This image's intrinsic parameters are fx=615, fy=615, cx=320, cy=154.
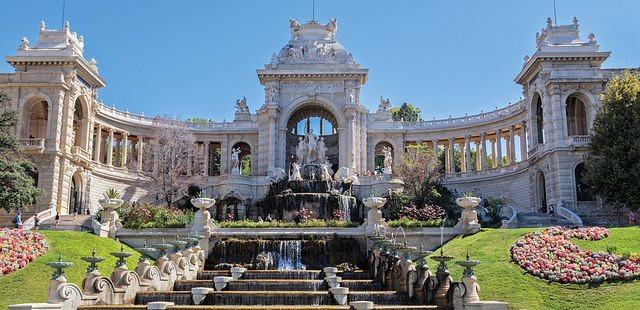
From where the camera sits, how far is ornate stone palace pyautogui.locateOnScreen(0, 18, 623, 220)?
47.7m

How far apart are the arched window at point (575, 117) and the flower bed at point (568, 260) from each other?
87.1ft

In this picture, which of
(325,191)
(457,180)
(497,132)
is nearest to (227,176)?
(325,191)

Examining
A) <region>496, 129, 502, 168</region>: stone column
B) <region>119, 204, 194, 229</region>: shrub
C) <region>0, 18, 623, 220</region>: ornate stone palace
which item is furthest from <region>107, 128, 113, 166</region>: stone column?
<region>496, 129, 502, 168</region>: stone column

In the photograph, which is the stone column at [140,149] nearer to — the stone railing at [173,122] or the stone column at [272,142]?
the stone railing at [173,122]

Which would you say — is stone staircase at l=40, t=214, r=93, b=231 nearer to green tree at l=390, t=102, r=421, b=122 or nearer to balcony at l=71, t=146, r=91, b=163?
balcony at l=71, t=146, r=91, b=163

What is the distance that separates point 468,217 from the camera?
3222 centimetres

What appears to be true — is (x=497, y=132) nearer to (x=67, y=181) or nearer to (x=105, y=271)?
(x=67, y=181)

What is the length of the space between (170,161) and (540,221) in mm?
33841

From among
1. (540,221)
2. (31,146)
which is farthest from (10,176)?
(540,221)

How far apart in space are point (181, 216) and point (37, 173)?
1623 cm

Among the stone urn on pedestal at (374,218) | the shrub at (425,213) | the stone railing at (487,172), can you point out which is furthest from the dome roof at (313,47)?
the stone urn on pedestal at (374,218)

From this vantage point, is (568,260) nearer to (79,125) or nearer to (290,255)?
(290,255)

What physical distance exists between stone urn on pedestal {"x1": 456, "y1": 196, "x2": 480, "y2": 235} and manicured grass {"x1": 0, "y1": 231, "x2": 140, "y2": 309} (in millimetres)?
16533

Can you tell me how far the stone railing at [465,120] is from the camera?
205 feet
